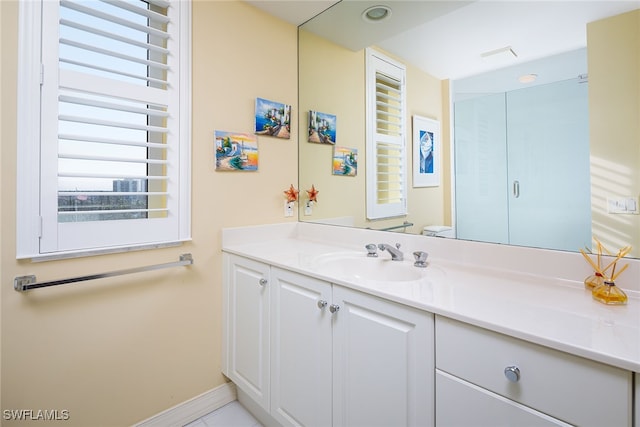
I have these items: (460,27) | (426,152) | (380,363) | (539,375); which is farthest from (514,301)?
(460,27)

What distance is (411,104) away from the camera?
5.35 feet

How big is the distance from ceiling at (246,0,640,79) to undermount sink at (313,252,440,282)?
36.1 inches

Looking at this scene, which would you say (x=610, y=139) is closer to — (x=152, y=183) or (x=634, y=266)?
(x=634, y=266)

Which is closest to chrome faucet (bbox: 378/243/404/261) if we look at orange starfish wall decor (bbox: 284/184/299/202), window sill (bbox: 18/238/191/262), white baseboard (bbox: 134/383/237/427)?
orange starfish wall decor (bbox: 284/184/299/202)

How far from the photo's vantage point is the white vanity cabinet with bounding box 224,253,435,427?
95 cm

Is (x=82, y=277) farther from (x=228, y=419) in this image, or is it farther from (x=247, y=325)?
(x=228, y=419)

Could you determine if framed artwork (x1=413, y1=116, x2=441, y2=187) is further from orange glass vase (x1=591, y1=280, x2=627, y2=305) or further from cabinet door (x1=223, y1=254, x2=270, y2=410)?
cabinet door (x1=223, y1=254, x2=270, y2=410)

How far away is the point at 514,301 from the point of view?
94 cm

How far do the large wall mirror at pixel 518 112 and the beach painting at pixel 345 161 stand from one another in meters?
0.03

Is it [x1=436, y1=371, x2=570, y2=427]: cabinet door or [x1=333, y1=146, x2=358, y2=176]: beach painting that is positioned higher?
[x1=333, y1=146, x2=358, y2=176]: beach painting

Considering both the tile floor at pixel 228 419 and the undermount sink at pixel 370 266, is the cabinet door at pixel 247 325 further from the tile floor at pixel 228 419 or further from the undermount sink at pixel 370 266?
the undermount sink at pixel 370 266

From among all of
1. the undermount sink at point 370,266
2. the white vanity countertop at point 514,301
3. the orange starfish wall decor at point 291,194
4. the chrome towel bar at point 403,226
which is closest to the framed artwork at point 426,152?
the chrome towel bar at point 403,226

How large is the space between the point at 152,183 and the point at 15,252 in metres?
0.59

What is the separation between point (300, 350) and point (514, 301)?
821mm
